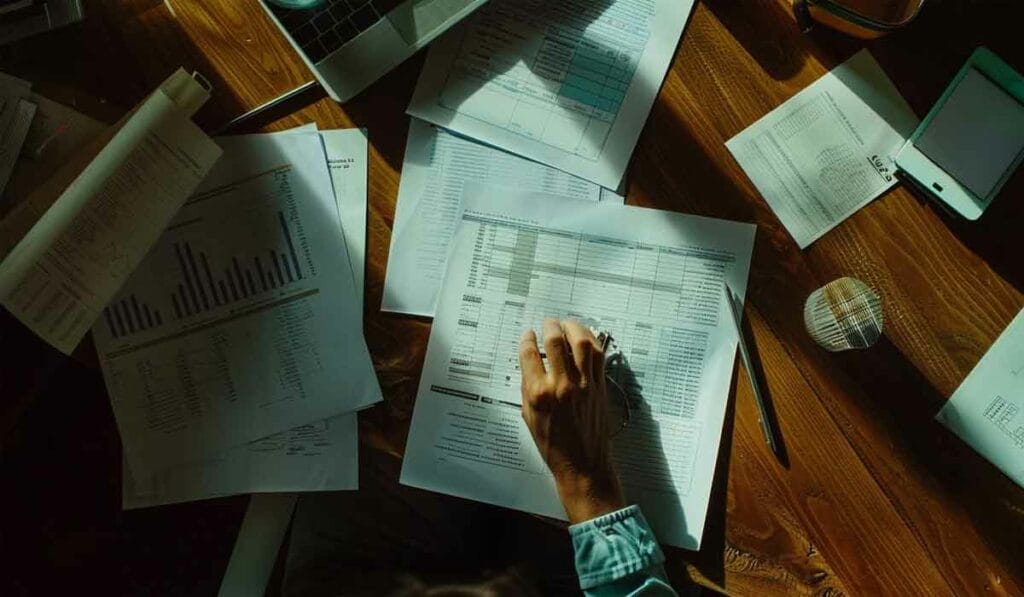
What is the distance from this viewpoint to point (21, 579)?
1.38m

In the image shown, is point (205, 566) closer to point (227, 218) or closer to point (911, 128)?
point (227, 218)

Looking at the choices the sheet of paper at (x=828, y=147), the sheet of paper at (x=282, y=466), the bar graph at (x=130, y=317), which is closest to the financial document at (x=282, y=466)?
the sheet of paper at (x=282, y=466)

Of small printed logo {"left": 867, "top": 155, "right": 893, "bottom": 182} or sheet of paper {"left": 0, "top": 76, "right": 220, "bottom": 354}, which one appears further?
small printed logo {"left": 867, "top": 155, "right": 893, "bottom": 182}

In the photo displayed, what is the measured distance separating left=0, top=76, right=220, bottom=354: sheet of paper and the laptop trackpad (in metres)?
0.25

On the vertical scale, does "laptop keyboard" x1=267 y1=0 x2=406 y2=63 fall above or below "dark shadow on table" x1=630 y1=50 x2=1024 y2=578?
above

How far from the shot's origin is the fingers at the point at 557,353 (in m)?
0.83

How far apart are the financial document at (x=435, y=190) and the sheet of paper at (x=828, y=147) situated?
187mm

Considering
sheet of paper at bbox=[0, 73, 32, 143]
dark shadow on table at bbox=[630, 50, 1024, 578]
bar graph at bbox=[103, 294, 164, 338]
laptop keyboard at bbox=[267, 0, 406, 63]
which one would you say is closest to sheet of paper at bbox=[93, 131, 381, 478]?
bar graph at bbox=[103, 294, 164, 338]

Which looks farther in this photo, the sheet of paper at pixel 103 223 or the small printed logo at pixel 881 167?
the small printed logo at pixel 881 167

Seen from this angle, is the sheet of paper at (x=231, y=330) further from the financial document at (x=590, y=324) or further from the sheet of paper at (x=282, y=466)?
the financial document at (x=590, y=324)

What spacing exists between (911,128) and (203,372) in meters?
0.89

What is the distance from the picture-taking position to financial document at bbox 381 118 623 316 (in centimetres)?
88

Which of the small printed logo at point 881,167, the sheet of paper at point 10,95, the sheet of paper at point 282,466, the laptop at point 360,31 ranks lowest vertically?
the sheet of paper at point 282,466

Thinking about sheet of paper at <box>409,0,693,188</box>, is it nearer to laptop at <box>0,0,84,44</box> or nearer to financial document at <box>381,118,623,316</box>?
financial document at <box>381,118,623,316</box>
